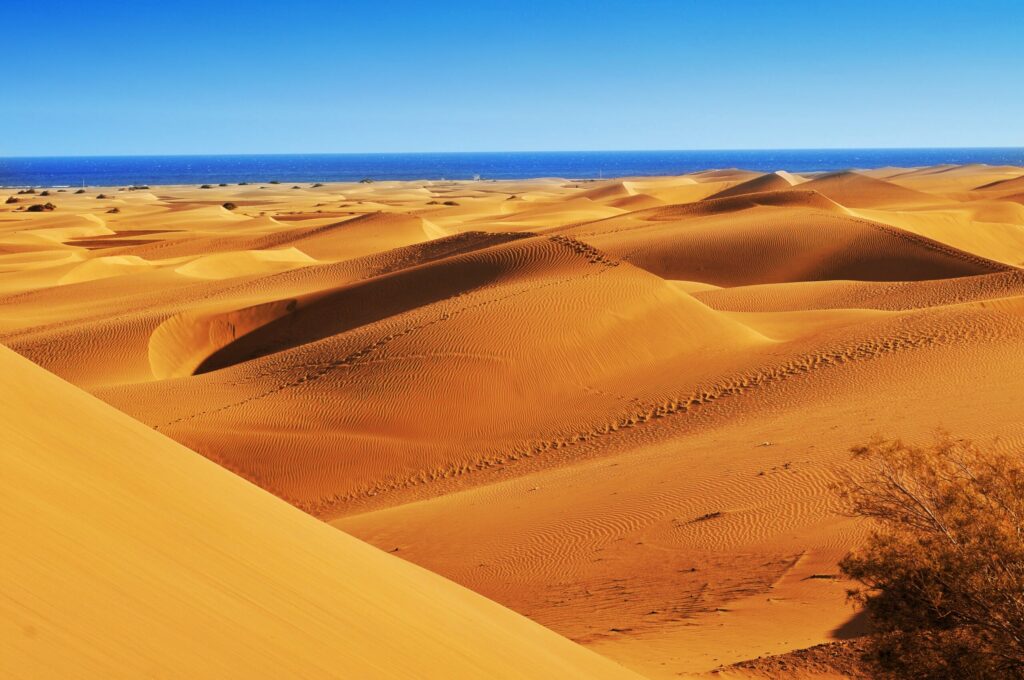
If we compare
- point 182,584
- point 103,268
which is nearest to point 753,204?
point 103,268

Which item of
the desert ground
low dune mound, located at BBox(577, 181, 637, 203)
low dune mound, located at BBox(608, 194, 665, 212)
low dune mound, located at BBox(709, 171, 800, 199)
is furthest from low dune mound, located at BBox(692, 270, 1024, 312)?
low dune mound, located at BBox(577, 181, 637, 203)

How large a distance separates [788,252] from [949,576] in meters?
29.3

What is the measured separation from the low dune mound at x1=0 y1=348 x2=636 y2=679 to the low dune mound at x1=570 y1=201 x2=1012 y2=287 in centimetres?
2748

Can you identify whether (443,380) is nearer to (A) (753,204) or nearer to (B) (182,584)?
(B) (182,584)

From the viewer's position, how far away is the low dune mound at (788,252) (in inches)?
1281

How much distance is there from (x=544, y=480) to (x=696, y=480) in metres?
2.36

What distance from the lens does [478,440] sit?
16.3 metres

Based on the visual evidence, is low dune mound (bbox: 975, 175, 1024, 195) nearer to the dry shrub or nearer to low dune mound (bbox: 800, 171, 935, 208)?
low dune mound (bbox: 800, 171, 935, 208)

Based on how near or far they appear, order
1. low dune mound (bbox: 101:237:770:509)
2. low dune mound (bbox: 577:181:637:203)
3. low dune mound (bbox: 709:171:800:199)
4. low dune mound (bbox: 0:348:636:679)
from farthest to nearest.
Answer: low dune mound (bbox: 577:181:637:203) < low dune mound (bbox: 709:171:800:199) < low dune mound (bbox: 101:237:770:509) < low dune mound (bbox: 0:348:636:679)

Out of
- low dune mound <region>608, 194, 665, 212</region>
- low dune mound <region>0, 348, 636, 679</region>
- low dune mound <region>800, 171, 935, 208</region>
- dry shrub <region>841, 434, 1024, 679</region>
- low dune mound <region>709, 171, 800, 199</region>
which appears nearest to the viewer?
low dune mound <region>0, 348, 636, 679</region>

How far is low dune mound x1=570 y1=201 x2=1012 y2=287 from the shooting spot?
107ft

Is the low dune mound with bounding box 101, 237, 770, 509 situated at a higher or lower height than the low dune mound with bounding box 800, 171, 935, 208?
lower

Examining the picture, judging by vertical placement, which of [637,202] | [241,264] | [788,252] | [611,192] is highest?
[611,192]

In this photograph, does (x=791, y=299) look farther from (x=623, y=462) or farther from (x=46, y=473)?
(x=46, y=473)
